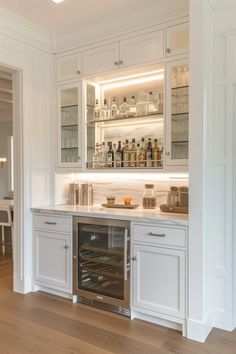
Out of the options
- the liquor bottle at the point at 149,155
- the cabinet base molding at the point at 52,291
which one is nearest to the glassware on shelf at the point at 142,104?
the liquor bottle at the point at 149,155

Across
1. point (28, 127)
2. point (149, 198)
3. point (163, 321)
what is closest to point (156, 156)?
point (149, 198)

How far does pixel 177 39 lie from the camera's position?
2.85 m

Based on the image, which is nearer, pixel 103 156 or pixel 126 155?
pixel 126 155

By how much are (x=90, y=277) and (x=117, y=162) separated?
1.25 metres

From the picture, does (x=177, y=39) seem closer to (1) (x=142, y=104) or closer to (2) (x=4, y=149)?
(1) (x=142, y=104)

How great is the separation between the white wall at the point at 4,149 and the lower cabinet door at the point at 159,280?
6.25 m

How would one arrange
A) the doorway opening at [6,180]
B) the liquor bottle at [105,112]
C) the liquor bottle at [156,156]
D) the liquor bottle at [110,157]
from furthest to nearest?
the doorway opening at [6,180] < the liquor bottle at [105,112] < the liquor bottle at [110,157] < the liquor bottle at [156,156]

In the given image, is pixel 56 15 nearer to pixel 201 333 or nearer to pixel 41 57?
pixel 41 57

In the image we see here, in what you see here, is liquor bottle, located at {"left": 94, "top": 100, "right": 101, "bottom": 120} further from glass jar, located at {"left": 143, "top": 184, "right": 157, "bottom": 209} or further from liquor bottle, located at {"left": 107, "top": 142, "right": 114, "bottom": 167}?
glass jar, located at {"left": 143, "top": 184, "right": 157, "bottom": 209}

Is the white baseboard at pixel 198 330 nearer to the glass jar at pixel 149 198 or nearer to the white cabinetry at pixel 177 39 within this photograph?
the glass jar at pixel 149 198

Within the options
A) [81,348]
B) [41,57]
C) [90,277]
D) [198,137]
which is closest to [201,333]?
[81,348]

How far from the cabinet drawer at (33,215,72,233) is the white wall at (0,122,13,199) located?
5.08 m

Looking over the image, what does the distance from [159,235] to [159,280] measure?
0.40 m

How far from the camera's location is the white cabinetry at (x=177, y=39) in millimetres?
2807
